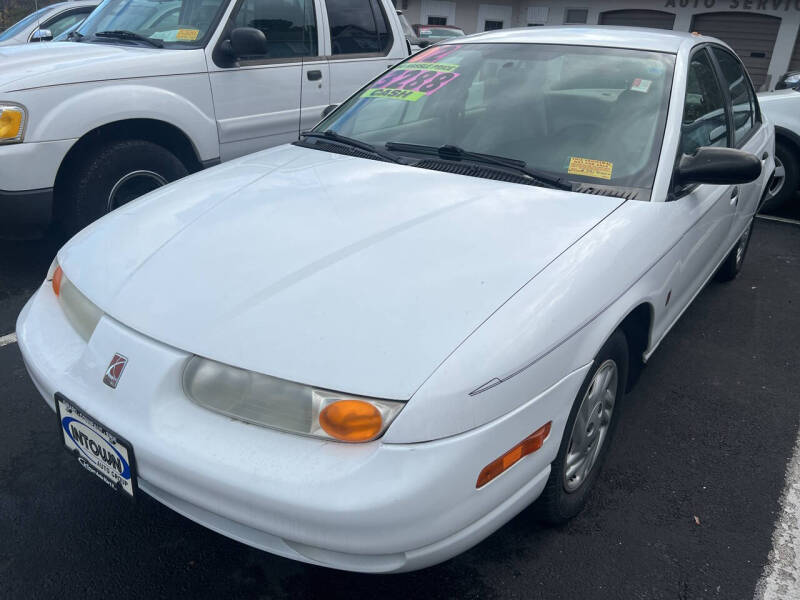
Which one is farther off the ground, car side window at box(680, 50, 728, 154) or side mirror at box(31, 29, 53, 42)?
car side window at box(680, 50, 728, 154)

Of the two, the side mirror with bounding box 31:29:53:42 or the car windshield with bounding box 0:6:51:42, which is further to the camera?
the car windshield with bounding box 0:6:51:42

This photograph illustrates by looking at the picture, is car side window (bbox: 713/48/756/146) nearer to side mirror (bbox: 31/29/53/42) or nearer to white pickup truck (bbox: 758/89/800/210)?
white pickup truck (bbox: 758/89/800/210)

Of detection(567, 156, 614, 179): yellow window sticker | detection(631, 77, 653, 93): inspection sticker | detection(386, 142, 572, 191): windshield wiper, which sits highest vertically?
detection(631, 77, 653, 93): inspection sticker

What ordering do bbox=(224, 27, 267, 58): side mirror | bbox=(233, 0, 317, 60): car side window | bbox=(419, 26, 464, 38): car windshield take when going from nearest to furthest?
1. bbox=(224, 27, 267, 58): side mirror
2. bbox=(233, 0, 317, 60): car side window
3. bbox=(419, 26, 464, 38): car windshield

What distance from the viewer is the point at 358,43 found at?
525 centimetres

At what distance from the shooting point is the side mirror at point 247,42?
4203 mm

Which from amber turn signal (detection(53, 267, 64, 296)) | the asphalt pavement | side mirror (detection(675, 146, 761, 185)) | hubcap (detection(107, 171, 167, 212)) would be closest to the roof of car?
side mirror (detection(675, 146, 761, 185))

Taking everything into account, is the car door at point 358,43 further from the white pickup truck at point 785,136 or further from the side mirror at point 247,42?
the white pickup truck at point 785,136

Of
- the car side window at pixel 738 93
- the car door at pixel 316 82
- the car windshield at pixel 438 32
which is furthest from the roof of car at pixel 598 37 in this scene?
the car windshield at pixel 438 32

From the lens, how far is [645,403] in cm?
312

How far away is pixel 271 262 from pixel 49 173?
243cm

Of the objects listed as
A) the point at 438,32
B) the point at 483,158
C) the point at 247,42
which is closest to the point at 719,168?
the point at 483,158

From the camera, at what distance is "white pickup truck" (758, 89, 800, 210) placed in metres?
6.09

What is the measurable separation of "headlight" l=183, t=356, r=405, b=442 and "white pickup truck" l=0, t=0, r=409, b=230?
2.63 meters
